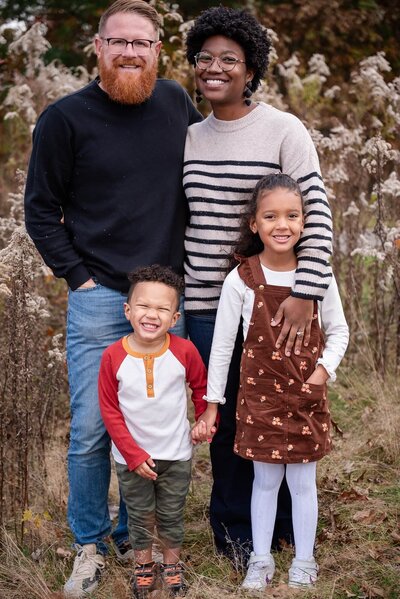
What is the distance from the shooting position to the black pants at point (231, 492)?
360 cm

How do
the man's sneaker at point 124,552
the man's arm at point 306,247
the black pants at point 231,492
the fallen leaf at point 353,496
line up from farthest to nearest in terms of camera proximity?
the fallen leaf at point 353,496, the man's sneaker at point 124,552, the black pants at point 231,492, the man's arm at point 306,247

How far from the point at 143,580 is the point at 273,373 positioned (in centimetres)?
105

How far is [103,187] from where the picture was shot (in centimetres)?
344

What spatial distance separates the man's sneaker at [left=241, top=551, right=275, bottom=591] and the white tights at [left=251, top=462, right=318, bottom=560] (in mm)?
30

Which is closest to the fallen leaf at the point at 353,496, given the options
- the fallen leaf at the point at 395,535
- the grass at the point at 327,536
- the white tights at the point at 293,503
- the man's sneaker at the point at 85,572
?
the grass at the point at 327,536

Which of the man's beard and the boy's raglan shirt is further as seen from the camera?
the man's beard

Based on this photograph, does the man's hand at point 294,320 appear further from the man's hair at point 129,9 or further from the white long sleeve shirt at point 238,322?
the man's hair at point 129,9

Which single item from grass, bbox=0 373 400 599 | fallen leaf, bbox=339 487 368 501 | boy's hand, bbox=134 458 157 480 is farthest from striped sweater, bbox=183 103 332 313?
fallen leaf, bbox=339 487 368 501

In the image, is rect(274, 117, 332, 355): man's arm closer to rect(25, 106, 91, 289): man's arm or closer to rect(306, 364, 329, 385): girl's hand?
rect(306, 364, 329, 385): girl's hand

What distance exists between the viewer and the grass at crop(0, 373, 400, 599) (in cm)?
336

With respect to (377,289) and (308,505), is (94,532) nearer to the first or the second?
(308,505)

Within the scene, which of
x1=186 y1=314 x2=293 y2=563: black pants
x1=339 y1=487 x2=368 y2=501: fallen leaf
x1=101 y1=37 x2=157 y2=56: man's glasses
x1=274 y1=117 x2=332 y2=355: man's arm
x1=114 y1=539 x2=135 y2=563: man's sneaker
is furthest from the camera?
x1=339 y1=487 x2=368 y2=501: fallen leaf

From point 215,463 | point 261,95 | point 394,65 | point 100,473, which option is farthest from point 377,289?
point 394,65

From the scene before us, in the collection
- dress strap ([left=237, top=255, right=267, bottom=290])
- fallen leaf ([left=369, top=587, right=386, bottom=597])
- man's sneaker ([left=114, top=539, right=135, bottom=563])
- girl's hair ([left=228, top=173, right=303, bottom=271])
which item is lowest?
man's sneaker ([left=114, top=539, right=135, bottom=563])
